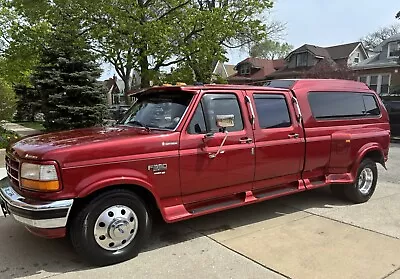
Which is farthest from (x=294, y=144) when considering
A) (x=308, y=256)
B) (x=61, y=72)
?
(x=61, y=72)

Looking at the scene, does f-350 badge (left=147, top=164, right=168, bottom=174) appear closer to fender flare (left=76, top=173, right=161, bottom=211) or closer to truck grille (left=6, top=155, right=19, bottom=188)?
fender flare (left=76, top=173, right=161, bottom=211)

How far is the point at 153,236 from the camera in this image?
4.36 metres

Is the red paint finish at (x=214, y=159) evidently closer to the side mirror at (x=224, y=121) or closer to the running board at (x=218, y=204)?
the running board at (x=218, y=204)

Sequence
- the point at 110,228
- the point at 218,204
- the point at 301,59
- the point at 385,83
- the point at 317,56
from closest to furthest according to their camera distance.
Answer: the point at 110,228, the point at 218,204, the point at 385,83, the point at 317,56, the point at 301,59

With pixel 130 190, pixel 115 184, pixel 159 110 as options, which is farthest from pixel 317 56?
pixel 115 184

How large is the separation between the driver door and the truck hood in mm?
397

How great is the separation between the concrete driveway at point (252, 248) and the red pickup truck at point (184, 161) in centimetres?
38

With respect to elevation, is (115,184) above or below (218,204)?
above

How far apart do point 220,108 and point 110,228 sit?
78.5 inches

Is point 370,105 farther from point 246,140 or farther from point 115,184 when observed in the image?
point 115,184

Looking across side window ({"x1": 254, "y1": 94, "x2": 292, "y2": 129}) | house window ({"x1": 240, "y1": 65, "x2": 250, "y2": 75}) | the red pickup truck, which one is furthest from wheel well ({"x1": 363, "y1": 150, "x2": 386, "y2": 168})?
house window ({"x1": 240, "y1": 65, "x2": 250, "y2": 75})

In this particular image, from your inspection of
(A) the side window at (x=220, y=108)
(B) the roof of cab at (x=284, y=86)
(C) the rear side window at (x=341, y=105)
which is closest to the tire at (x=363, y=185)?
(C) the rear side window at (x=341, y=105)

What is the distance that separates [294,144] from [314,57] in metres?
34.9

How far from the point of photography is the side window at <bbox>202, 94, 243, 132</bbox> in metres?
4.21
